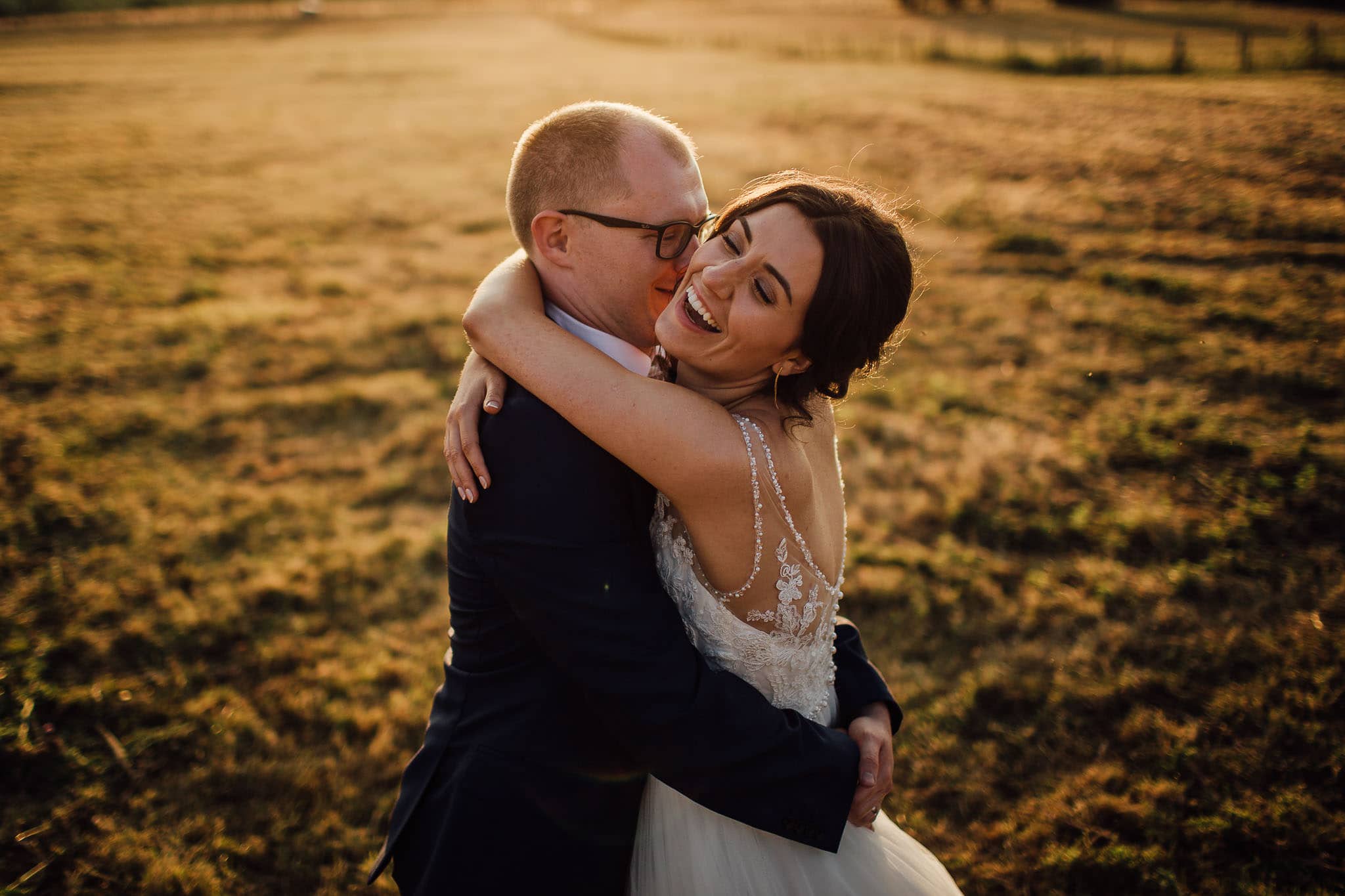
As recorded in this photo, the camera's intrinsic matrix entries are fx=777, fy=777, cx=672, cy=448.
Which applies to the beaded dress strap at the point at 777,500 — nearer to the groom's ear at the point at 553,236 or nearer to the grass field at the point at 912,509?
the groom's ear at the point at 553,236

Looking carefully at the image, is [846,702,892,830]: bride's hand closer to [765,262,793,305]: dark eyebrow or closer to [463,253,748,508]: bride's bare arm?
[463,253,748,508]: bride's bare arm

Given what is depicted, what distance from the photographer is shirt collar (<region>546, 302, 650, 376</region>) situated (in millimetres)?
2518

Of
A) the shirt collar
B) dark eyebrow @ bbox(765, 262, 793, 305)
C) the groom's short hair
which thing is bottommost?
the shirt collar

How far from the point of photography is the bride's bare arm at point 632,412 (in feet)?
6.46

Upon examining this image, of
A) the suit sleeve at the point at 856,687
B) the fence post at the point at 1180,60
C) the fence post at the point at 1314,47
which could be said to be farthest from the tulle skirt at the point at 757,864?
the fence post at the point at 1180,60

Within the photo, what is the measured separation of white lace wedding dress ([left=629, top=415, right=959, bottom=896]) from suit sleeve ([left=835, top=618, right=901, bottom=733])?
334mm

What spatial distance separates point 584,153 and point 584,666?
62.6 inches

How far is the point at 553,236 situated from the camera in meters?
2.54

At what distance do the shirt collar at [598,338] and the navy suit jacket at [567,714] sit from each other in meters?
0.43

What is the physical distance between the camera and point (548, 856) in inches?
87.0

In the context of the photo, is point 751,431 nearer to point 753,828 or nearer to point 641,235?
point 641,235

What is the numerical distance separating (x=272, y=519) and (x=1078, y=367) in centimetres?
714

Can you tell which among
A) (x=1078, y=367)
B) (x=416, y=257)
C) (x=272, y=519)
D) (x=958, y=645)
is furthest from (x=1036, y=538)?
(x=416, y=257)

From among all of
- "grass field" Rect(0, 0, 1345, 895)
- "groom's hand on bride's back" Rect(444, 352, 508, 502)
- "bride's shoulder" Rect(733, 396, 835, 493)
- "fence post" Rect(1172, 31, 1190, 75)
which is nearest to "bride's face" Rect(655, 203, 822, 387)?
"bride's shoulder" Rect(733, 396, 835, 493)
